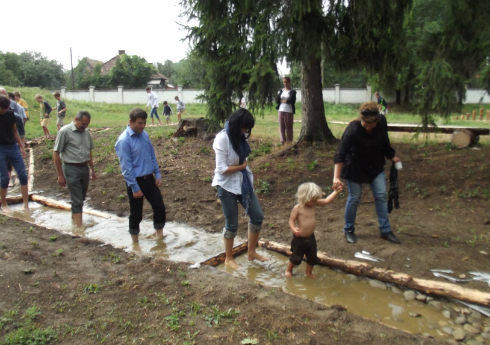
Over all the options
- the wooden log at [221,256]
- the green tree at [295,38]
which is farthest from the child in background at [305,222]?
the green tree at [295,38]

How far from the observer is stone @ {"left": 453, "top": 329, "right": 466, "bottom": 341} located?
11.5 ft

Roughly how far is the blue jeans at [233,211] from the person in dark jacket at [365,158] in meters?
1.08

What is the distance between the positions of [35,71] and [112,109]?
3362 cm

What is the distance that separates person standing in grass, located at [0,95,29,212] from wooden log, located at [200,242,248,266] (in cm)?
462

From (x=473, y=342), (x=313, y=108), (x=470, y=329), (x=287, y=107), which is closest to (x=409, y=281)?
(x=470, y=329)

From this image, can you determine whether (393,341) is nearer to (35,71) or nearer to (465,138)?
(465,138)

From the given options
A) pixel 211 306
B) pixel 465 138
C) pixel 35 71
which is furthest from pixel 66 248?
pixel 35 71

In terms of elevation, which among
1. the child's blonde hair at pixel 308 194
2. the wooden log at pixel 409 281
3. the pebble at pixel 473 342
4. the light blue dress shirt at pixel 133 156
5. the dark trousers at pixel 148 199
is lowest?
the pebble at pixel 473 342

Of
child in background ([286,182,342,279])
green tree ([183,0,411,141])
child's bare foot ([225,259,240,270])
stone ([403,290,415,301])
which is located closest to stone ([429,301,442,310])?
stone ([403,290,415,301])

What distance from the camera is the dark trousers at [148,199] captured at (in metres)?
5.71

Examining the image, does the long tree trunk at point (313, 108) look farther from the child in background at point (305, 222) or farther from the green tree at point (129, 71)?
the green tree at point (129, 71)

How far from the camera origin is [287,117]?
10867 millimetres

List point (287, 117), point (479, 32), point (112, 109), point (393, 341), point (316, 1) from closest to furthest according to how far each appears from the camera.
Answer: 1. point (393, 341)
2. point (479, 32)
3. point (316, 1)
4. point (287, 117)
5. point (112, 109)

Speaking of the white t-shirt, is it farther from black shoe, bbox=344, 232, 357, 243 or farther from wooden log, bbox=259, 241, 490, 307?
wooden log, bbox=259, 241, 490, 307
